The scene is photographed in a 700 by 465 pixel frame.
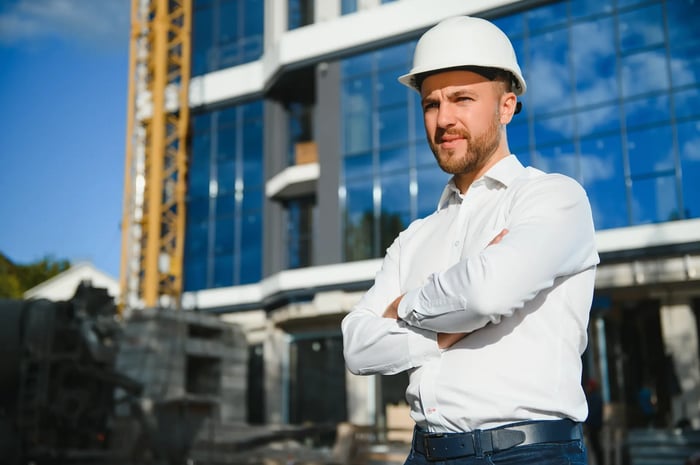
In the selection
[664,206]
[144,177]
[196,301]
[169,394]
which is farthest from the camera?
[144,177]

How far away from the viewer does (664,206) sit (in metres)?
22.1

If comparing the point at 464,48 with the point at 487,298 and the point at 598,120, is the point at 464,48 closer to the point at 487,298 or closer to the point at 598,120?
the point at 487,298

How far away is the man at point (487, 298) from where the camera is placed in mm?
2166

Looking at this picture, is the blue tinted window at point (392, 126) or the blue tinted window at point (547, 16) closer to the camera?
the blue tinted window at point (547, 16)

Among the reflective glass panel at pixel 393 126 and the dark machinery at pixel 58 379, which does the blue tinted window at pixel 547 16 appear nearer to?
the reflective glass panel at pixel 393 126

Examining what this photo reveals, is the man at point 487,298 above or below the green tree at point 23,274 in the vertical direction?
below

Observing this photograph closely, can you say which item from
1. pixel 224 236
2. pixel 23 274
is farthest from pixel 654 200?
pixel 23 274

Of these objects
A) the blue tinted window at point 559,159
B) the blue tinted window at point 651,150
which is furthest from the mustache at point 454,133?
the blue tinted window at point 559,159

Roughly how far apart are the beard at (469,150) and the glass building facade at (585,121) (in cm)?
2102

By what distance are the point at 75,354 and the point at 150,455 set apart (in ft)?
18.0

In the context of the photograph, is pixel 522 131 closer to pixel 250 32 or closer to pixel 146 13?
pixel 250 32

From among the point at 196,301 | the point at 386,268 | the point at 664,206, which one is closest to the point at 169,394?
the point at 196,301

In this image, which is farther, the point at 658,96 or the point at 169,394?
the point at 169,394

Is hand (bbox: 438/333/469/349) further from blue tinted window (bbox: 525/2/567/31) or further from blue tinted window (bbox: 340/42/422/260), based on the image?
blue tinted window (bbox: 525/2/567/31)
